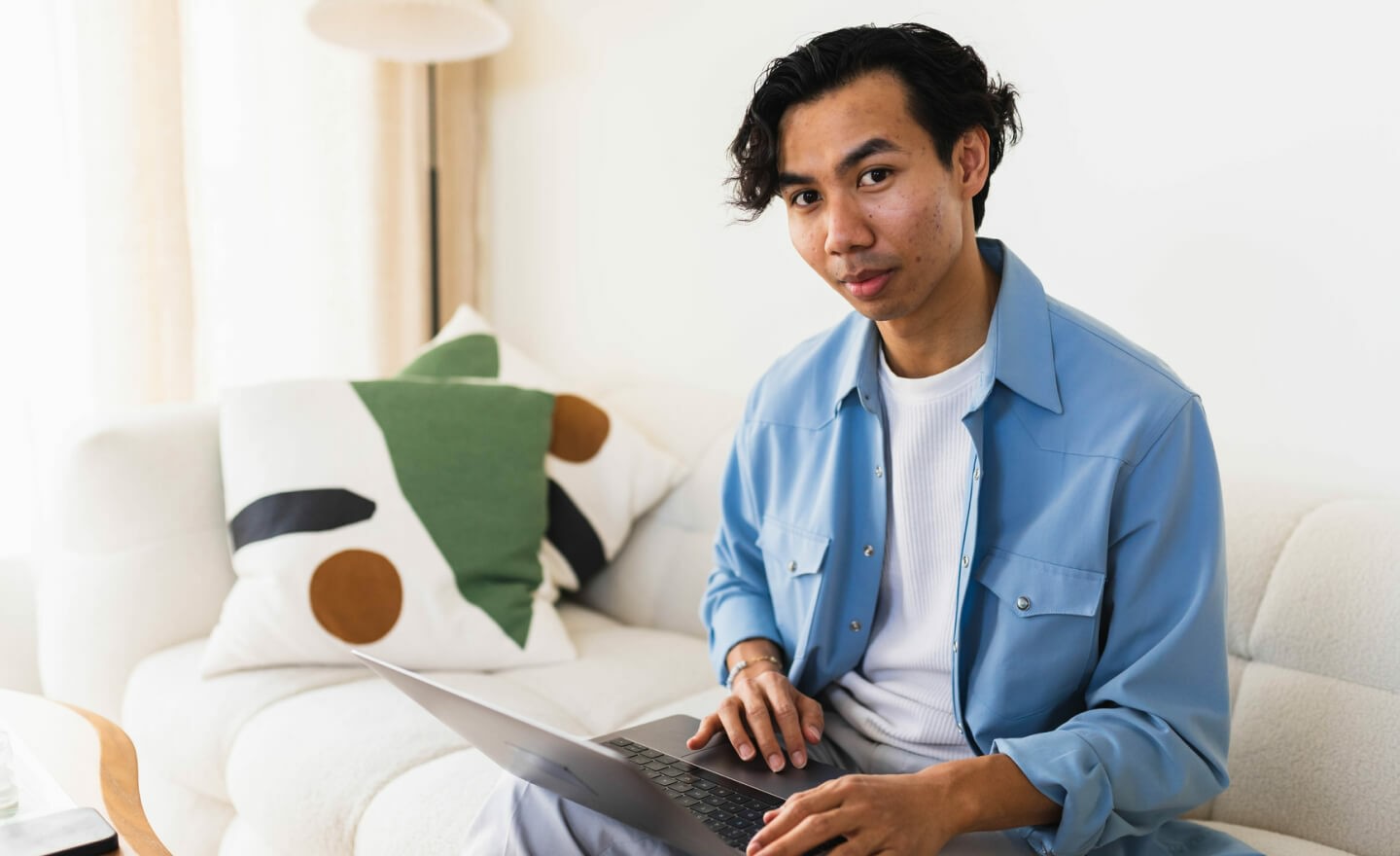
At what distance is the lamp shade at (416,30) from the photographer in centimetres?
221

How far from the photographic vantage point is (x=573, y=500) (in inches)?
76.4

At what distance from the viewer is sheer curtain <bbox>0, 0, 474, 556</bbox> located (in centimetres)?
214

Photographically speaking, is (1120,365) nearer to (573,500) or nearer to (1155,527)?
(1155,527)

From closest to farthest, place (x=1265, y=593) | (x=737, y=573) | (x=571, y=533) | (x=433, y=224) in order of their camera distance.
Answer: (x=1265, y=593), (x=737, y=573), (x=571, y=533), (x=433, y=224)

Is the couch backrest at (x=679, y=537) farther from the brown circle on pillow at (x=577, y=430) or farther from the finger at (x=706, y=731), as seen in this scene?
the finger at (x=706, y=731)

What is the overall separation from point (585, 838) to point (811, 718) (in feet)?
0.91

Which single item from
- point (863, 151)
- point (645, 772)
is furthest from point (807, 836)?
point (863, 151)

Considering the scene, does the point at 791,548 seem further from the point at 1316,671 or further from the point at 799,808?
the point at 1316,671

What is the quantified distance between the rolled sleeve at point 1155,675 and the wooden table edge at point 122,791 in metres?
0.77

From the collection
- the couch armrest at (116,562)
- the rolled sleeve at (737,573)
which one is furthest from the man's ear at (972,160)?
the couch armrest at (116,562)

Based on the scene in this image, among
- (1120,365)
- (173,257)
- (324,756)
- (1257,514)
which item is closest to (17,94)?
(173,257)

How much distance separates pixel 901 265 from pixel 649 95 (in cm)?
141

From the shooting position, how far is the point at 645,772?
39.2 inches

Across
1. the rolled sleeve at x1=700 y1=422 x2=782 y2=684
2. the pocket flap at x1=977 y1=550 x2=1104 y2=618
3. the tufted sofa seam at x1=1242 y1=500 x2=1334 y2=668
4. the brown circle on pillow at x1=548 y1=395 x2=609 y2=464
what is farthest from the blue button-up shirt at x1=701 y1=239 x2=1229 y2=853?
the brown circle on pillow at x1=548 y1=395 x2=609 y2=464
